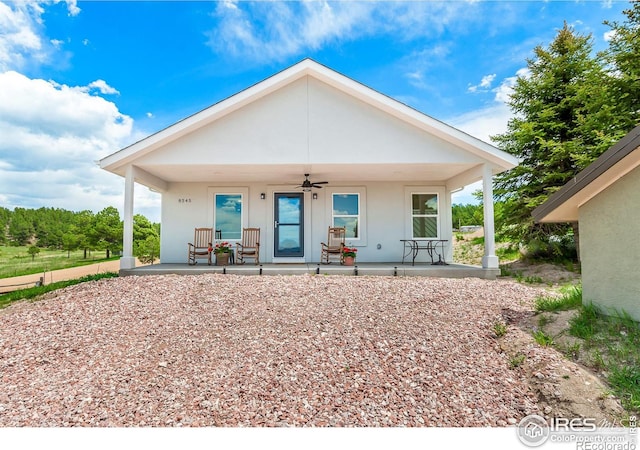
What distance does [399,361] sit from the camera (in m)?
3.07

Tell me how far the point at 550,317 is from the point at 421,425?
2401 millimetres

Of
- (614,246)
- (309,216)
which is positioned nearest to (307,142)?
(309,216)

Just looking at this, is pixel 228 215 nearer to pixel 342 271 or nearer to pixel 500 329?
pixel 342 271

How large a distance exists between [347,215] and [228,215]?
3.51 metres

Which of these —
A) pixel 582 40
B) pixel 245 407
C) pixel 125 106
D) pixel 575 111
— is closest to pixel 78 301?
pixel 245 407

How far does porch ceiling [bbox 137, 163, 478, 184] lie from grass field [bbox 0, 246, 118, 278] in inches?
284

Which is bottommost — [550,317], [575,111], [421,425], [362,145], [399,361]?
[421,425]

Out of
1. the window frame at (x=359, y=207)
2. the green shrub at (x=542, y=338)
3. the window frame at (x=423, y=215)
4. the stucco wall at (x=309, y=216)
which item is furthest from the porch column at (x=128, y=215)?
the green shrub at (x=542, y=338)

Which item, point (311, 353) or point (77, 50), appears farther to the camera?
point (77, 50)

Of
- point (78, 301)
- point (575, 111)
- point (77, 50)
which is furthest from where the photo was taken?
point (77, 50)

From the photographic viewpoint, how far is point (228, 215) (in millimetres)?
9320

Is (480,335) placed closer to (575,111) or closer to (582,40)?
(575,111)

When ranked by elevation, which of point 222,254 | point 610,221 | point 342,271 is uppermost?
point 610,221

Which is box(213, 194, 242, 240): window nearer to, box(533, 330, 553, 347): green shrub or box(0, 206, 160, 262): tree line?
box(0, 206, 160, 262): tree line
